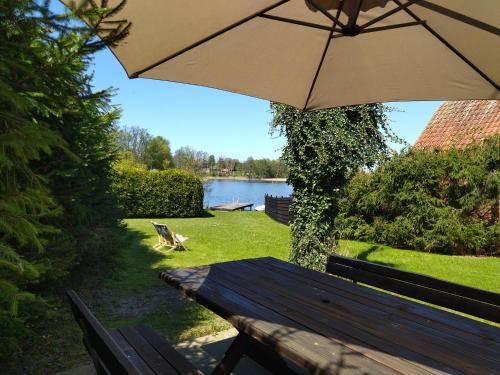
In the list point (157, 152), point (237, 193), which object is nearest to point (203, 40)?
point (237, 193)

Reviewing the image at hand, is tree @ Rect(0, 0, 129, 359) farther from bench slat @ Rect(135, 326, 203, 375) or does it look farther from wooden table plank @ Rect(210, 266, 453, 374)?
wooden table plank @ Rect(210, 266, 453, 374)

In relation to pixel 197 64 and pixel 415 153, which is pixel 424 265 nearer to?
pixel 415 153

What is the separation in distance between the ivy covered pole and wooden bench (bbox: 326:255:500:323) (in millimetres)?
2242

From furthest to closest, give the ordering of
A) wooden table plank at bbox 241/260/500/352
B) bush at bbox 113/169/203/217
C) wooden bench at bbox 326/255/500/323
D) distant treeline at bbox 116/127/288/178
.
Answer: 1. distant treeline at bbox 116/127/288/178
2. bush at bbox 113/169/203/217
3. wooden bench at bbox 326/255/500/323
4. wooden table plank at bbox 241/260/500/352

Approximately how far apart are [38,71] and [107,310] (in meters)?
3.74

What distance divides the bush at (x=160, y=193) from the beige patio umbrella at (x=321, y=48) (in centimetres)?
1354

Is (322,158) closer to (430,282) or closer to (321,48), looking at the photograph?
(321,48)

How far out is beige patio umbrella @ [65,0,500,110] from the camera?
2357mm

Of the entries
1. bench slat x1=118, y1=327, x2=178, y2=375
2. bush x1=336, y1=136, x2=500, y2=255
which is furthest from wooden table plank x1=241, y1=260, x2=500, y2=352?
bush x1=336, y1=136, x2=500, y2=255

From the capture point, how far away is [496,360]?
68.2 inches

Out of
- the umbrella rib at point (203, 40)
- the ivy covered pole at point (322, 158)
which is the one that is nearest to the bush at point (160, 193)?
the ivy covered pole at point (322, 158)

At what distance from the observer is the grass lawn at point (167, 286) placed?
3.93 meters

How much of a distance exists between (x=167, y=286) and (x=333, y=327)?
428 centimetres

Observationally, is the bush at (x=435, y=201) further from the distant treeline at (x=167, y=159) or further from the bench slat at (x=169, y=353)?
the distant treeline at (x=167, y=159)
